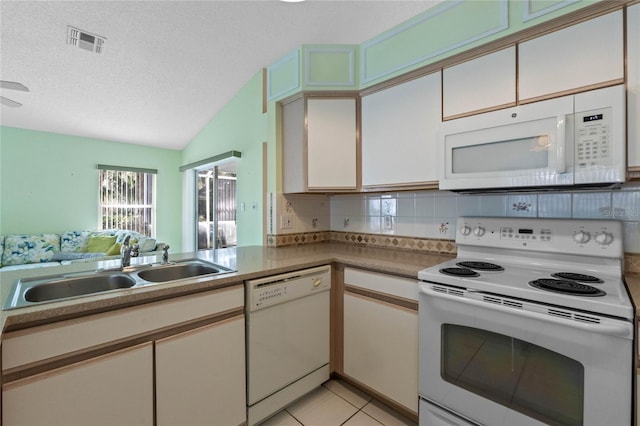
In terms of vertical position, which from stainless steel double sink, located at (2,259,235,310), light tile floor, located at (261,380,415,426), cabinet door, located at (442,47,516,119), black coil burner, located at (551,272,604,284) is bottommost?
light tile floor, located at (261,380,415,426)

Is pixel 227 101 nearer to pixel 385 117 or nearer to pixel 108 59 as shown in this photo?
pixel 108 59

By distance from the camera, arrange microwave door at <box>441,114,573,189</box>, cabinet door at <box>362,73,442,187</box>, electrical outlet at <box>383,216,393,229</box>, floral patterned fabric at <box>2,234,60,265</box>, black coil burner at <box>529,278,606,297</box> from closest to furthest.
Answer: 1. black coil burner at <box>529,278,606,297</box>
2. microwave door at <box>441,114,573,189</box>
3. cabinet door at <box>362,73,442,187</box>
4. electrical outlet at <box>383,216,393,229</box>
5. floral patterned fabric at <box>2,234,60,265</box>

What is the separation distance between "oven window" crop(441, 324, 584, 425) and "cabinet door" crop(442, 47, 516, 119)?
1.18 metres

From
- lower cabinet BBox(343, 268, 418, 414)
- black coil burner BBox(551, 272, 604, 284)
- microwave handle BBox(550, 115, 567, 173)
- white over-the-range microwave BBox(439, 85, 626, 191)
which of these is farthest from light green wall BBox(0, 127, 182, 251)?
black coil burner BBox(551, 272, 604, 284)

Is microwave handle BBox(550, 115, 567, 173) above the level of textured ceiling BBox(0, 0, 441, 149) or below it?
below

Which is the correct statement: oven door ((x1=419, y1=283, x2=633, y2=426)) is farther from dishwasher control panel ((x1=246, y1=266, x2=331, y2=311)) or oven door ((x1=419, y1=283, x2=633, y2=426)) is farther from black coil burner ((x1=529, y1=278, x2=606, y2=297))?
dishwasher control panel ((x1=246, y1=266, x2=331, y2=311))

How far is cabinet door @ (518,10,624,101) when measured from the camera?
122 cm

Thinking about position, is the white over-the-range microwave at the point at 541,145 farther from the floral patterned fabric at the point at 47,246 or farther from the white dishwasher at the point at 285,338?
the floral patterned fabric at the point at 47,246

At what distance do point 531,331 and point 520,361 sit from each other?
0.15 meters

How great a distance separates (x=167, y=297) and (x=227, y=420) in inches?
28.3

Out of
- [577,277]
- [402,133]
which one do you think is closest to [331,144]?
[402,133]

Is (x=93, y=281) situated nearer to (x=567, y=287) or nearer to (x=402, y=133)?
(x=402, y=133)

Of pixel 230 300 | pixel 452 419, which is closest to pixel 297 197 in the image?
pixel 230 300

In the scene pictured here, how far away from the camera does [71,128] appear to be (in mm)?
3939
